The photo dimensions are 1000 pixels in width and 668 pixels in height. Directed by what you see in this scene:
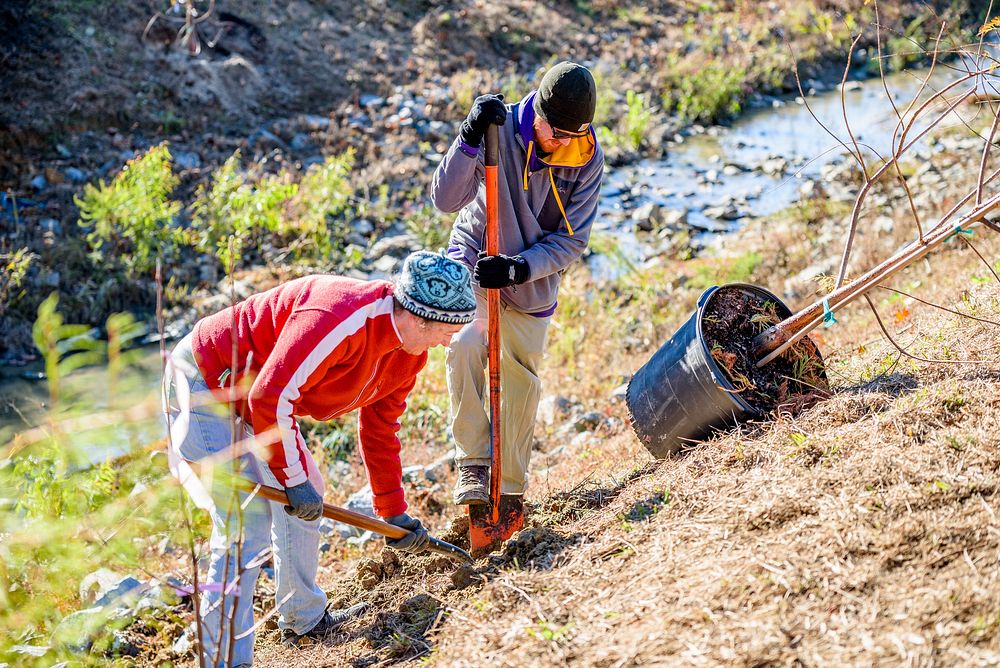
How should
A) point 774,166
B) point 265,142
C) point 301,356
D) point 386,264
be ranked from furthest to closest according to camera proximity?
point 774,166, point 265,142, point 386,264, point 301,356

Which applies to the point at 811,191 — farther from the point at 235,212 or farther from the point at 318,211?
the point at 235,212

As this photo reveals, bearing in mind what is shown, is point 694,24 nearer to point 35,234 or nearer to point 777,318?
point 35,234

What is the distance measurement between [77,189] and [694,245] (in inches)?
256

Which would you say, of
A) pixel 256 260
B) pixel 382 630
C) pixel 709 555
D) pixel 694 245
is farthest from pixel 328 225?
pixel 709 555

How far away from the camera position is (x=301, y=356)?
9.43ft

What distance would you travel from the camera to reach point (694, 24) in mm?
15875

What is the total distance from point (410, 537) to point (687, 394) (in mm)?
1307

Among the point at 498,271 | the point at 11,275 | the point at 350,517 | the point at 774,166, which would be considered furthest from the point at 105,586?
the point at 774,166

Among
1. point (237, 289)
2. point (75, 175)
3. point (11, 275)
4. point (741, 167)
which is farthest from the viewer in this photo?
point (741, 167)

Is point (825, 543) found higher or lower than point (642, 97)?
lower

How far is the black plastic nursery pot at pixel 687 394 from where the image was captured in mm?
3539

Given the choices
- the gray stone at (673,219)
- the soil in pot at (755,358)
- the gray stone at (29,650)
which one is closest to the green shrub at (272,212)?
the gray stone at (673,219)

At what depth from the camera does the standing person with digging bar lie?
3.58 meters

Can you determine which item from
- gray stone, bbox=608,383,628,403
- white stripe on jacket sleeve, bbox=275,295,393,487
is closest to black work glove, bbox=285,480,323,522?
white stripe on jacket sleeve, bbox=275,295,393,487
